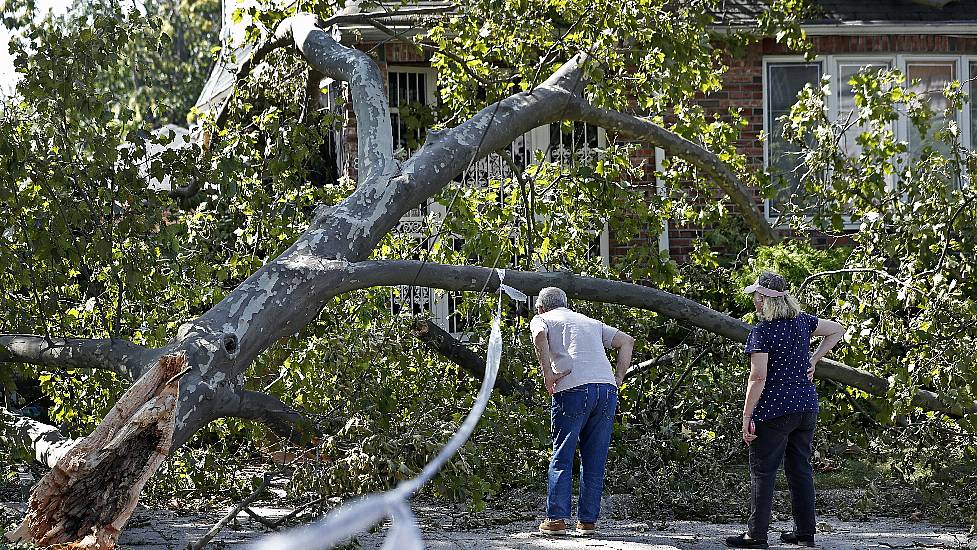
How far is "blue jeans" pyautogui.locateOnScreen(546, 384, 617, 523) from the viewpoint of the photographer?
21.4 feet

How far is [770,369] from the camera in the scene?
20.1 ft

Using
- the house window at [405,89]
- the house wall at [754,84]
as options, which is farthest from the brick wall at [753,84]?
the house window at [405,89]

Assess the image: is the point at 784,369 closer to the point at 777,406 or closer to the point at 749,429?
the point at 777,406

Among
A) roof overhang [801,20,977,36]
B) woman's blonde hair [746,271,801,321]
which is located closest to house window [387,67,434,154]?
roof overhang [801,20,977,36]

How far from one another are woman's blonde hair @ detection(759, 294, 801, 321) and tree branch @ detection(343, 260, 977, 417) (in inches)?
38.3

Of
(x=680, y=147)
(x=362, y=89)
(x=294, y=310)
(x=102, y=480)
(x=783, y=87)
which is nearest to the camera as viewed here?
(x=102, y=480)

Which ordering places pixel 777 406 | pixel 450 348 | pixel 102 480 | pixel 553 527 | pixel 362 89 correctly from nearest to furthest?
pixel 102 480, pixel 777 406, pixel 553 527, pixel 362 89, pixel 450 348

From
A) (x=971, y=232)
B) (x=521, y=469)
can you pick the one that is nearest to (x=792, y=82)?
(x=971, y=232)

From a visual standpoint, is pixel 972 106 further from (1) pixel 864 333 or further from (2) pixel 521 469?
(2) pixel 521 469

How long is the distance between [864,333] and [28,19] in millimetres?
5426

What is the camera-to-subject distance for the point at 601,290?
680 cm

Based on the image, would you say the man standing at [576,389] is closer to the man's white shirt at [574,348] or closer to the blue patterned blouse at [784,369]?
the man's white shirt at [574,348]

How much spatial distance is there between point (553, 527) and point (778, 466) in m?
1.28

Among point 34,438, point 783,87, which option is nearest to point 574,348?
point 34,438
